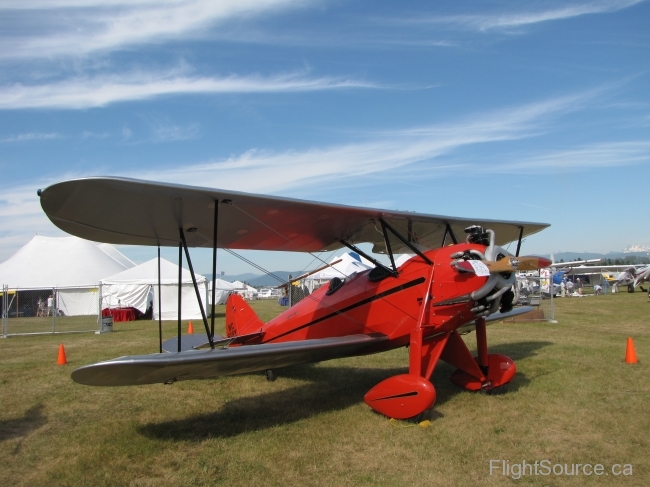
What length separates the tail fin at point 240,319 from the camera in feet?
30.8

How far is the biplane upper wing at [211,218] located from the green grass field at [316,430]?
234 cm

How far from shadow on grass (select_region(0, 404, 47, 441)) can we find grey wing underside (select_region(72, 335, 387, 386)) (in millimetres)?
1772

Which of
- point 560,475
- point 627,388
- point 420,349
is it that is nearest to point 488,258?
point 420,349

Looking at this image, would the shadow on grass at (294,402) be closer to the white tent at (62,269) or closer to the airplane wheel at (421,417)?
the airplane wheel at (421,417)

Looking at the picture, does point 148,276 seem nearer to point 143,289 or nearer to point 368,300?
point 143,289

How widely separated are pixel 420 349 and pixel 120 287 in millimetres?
24463

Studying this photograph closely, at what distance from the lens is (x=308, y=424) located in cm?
583

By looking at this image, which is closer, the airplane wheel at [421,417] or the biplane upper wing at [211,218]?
the biplane upper wing at [211,218]

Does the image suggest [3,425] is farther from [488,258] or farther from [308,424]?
[488,258]

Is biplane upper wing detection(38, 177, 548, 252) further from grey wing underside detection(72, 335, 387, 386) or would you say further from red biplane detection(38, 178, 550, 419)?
grey wing underside detection(72, 335, 387, 386)

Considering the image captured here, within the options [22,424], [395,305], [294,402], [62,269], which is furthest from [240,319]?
[62,269]

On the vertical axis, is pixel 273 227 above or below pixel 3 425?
above

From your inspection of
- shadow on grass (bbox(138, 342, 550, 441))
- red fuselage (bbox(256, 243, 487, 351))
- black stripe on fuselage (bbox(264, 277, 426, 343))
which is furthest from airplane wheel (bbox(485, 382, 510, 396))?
black stripe on fuselage (bbox(264, 277, 426, 343))

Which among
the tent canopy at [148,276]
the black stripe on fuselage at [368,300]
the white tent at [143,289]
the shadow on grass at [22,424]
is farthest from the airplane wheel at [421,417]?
the tent canopy at [148,276]
